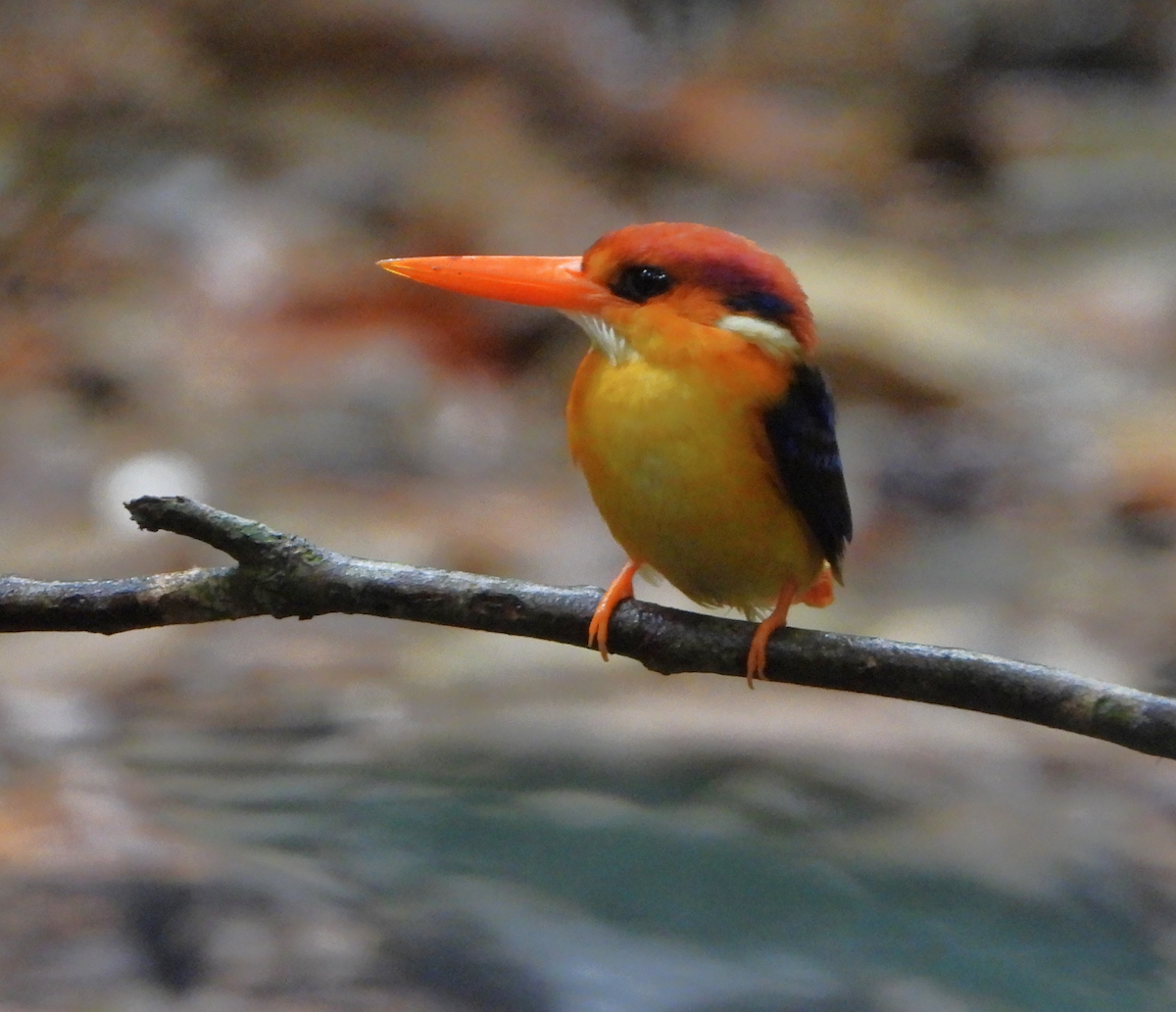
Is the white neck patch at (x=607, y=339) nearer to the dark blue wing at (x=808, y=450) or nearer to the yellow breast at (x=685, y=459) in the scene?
the yellow breast at (x=685, y=459)

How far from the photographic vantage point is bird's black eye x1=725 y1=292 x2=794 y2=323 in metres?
1.84

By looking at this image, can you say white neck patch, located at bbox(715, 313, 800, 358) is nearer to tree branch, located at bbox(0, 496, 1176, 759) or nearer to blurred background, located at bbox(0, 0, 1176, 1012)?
tree branch, located at bbox(0, 496, 1176, 759)

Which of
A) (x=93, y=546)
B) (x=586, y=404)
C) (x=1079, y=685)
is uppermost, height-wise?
(x=93, y=546)

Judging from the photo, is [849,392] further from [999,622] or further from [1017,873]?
[1017,873]

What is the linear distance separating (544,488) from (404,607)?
4.10 metres

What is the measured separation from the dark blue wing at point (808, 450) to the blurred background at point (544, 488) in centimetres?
167

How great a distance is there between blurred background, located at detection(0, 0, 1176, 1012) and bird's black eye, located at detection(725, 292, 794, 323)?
1.86m

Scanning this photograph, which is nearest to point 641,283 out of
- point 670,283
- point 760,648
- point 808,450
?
point 670,283

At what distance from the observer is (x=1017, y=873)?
3875mm

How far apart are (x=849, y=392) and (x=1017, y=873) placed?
Result: 2.47 m

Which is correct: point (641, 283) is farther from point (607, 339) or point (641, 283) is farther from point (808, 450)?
point (808, 450)

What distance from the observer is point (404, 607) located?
69.0 inches

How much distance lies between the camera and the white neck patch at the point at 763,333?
1860 millimetres

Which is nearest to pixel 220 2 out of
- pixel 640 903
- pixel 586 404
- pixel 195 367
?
pixel 195 367
